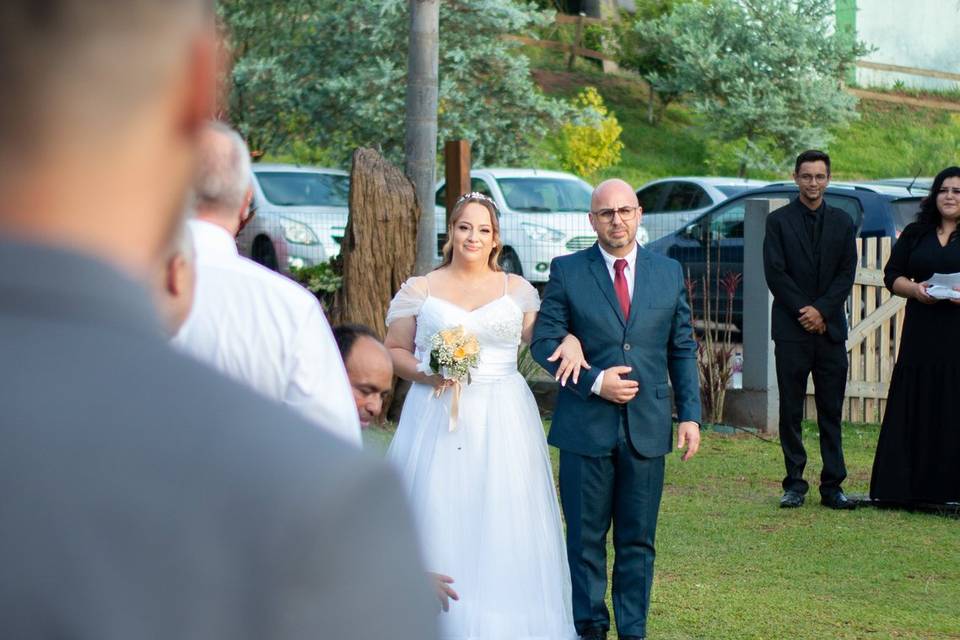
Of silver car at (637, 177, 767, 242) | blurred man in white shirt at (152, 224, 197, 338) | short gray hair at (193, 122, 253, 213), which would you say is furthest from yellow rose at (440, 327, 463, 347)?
silver car at (637, 177, 767, 242)

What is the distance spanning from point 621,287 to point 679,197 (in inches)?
571

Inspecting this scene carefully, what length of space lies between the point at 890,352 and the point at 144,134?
13119 millimetres

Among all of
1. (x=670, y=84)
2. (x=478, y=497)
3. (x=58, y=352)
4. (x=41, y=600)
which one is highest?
(x=670, y=84)

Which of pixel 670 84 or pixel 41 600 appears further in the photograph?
pixel 670 84

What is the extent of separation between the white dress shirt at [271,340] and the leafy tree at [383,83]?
23.3 m

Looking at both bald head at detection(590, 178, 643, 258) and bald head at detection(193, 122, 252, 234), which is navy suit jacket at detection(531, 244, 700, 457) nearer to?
bald head at detection(590, 178, 643, 258)

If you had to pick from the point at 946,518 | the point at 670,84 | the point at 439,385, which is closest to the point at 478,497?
the point at 439,385

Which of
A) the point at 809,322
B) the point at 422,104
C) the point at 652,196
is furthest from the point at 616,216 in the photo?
the point at 652,196

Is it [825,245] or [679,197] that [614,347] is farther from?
[679,197]

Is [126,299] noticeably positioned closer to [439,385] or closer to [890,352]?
[439,385]

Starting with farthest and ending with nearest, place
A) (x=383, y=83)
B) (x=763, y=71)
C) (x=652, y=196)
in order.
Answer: (x=763, y=71) → (x=383, y=83) → (x=652, y=196)

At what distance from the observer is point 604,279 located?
689 centimetres

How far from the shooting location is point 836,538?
8.86 metres

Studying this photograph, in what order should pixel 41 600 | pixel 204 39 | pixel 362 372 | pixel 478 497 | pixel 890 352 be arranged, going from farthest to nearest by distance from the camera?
1. pixel 890 352
2. pixel 478 497
3. pixel 362 372
4. pixel 204 39
5. pixel 41 600
